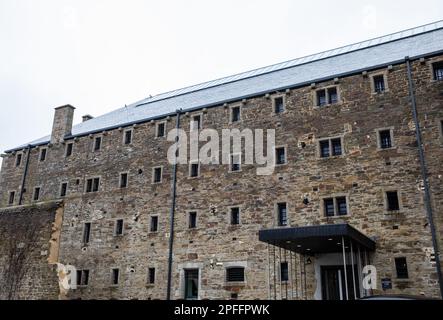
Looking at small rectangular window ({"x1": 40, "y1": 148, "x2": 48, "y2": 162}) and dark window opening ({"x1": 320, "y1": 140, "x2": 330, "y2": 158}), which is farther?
small rectangular window ({"x1": 40, "y1": 148, "x2": 48, "y2": 162})

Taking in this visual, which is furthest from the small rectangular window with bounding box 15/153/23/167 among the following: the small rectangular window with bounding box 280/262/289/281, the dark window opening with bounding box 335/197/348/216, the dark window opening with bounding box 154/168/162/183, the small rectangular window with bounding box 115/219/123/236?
the dark window opening with bounding box 335/197/348/216

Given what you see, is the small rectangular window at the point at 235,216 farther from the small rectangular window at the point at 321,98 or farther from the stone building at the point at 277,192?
the small rectangular window at the point at 321,98

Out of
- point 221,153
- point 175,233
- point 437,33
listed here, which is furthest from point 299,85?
point 175,233

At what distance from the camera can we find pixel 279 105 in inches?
846

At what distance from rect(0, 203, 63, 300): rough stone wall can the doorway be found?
48.6 feet

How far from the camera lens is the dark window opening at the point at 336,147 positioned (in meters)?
18.9

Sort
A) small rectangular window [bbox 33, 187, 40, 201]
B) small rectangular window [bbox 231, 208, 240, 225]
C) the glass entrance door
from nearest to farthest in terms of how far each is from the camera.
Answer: small rectangular window [bbox 231, 208, 240, 225] → the glass entrance door → small rectangular window [bbox 33, 187, 40, 201]

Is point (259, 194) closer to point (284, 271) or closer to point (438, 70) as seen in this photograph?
point (284, 271)

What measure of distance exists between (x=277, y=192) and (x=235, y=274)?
14.0ft

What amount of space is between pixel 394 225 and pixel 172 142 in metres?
12.5

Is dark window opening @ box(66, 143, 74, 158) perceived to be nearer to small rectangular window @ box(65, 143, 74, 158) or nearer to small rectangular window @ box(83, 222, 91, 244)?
small rectangular window @ box(65, 143, 74, 158)

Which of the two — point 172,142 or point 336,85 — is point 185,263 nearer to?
point 172,142

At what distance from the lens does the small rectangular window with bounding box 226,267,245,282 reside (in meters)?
→ 19.3

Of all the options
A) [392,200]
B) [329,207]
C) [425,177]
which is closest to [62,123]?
[329,207]
